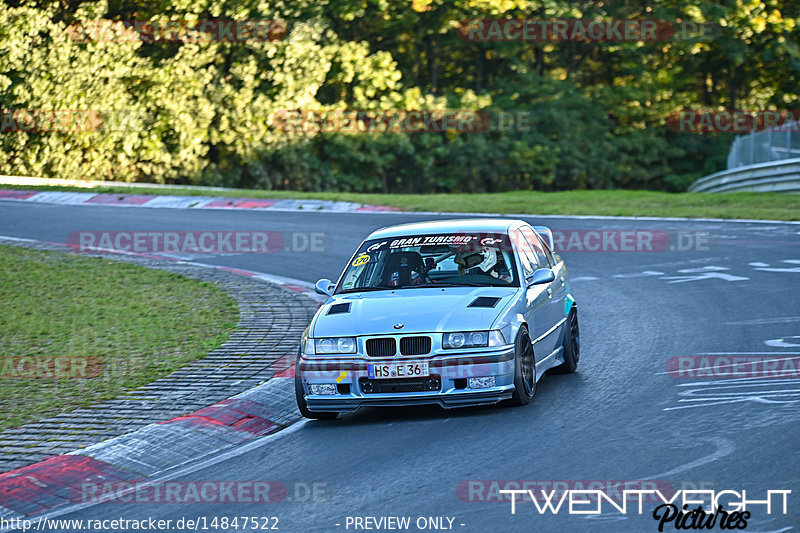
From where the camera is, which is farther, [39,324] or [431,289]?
[39,324]

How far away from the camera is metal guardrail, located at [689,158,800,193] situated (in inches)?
1163

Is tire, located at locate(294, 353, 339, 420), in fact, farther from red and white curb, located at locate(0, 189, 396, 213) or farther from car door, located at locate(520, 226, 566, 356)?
red and white curb, located at locate(0, 189, 396, 213)

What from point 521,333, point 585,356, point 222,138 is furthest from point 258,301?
point 222,138

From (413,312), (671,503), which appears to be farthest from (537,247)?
(671,503)

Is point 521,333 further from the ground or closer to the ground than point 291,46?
closer to the ground

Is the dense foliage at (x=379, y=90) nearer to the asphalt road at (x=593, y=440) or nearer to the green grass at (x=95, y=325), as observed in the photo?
the green grass at (x=95, y=325)

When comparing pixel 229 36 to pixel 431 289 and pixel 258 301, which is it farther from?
pixel 431 289

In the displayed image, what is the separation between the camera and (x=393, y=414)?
877 centimetres

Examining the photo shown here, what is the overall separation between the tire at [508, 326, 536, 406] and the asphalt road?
109mm

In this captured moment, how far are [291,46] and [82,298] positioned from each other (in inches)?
1168

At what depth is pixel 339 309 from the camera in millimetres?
8875

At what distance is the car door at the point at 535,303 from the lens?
904 cm

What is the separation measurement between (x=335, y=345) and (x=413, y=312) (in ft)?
2.08

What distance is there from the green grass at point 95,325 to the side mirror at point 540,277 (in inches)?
136
